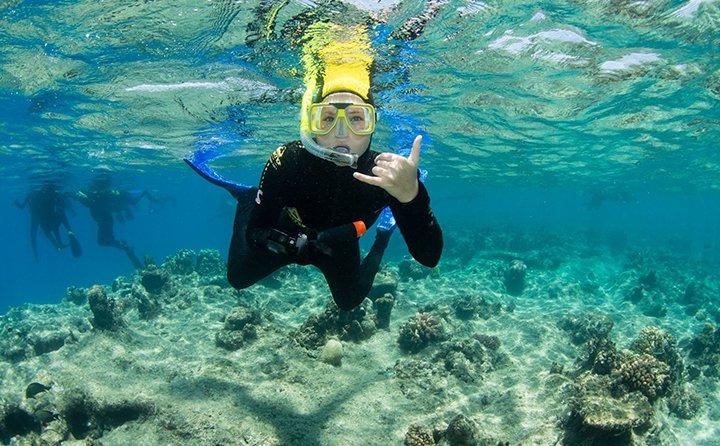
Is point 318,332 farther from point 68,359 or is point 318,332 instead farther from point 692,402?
point 692,402

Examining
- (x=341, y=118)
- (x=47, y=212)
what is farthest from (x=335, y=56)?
(x=47, y=212)

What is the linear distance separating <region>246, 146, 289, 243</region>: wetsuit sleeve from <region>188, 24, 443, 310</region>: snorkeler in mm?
13

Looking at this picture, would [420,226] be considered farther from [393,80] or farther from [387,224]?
[393,80]

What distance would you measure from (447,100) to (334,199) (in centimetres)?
1218

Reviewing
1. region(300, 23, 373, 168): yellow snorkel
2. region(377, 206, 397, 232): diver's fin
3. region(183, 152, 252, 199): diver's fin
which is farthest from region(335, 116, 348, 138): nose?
region(183, 152, 252, 199): diver's fin

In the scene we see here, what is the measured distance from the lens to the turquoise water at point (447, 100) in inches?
359

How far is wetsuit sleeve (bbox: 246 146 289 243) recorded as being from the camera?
5219 mm

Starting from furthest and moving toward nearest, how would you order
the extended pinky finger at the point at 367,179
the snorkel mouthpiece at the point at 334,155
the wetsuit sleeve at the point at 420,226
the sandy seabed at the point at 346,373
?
1. the sandy seabed at the point at 346,373
2. the wetsuit sleeve at the point at 420,226
3. the snorkel mouthpiece at the point at 334,155
4. the extended pinky finger at the point at 367,179

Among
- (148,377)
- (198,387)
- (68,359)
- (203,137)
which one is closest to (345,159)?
(198,387)

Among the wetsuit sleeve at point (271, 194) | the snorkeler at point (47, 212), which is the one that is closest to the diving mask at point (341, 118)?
the wetsuit sleeve at point (271, 194)

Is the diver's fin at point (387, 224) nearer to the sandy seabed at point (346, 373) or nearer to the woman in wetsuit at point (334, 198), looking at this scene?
the woman in wetsuit at point (334, 198)

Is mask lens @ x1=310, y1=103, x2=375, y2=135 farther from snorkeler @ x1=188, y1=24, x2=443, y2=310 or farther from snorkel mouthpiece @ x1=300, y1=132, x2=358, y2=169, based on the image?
snorkel mouthpiece @ x1=300, y1=132, x2=358, y2=169

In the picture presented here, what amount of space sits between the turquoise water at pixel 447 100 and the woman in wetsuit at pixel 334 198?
8.48 feet

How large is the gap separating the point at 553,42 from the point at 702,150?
61.3 ft
